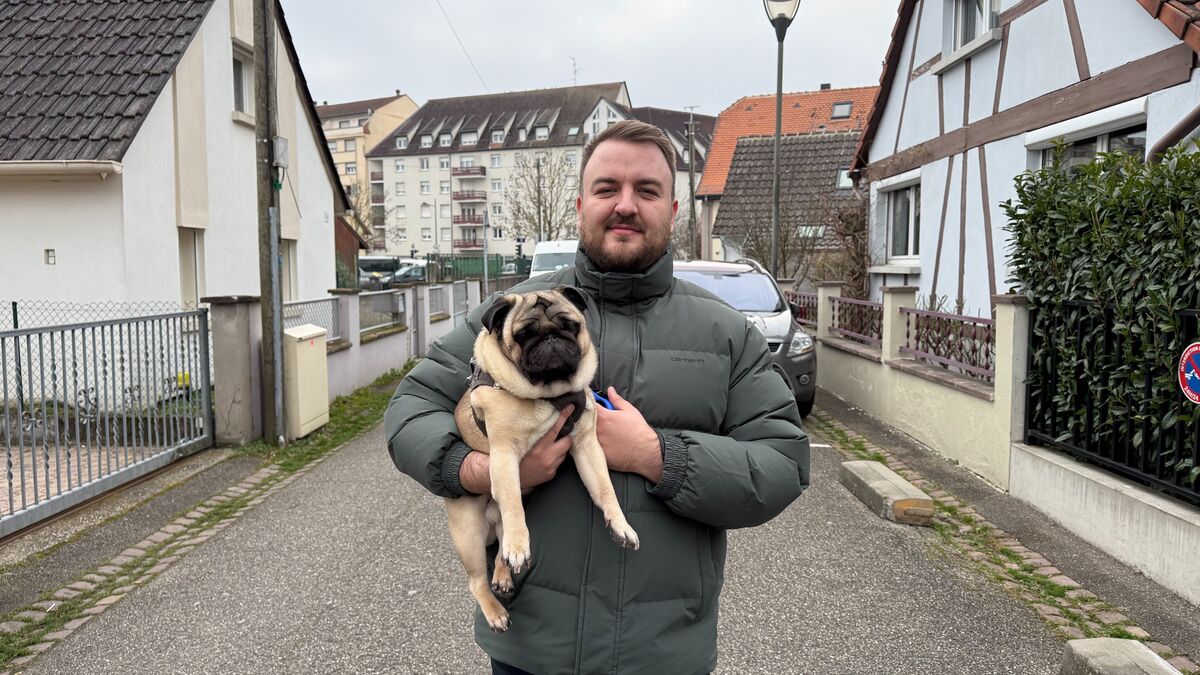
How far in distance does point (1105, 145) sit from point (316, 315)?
998 centimetres

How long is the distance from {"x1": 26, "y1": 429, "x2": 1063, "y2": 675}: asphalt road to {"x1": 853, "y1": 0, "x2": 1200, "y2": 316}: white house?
530 centimetres

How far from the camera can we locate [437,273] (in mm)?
30344

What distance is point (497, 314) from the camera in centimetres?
249

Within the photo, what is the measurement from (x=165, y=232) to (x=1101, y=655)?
40.2 ft

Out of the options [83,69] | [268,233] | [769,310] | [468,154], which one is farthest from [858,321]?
[468,154]

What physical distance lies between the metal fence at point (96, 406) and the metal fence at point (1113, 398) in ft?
25.0

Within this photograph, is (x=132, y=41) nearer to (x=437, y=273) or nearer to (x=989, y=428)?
(x=989, y=428)

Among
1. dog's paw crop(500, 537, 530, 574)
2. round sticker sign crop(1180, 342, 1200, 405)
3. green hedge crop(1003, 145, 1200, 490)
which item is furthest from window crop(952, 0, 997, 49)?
dog's paw crop(500, 537, 530, 574)

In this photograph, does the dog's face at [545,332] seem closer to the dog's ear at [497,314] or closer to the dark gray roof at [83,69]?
the dog's ear at [497,314]

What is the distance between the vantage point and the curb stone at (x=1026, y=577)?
465 cm

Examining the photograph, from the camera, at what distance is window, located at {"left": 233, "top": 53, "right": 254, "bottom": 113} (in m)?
15.3

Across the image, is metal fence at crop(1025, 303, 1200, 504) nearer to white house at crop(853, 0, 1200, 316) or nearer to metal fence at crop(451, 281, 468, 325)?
white house at crop(853, 0, 1200, 316)

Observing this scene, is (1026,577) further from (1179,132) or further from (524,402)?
(1179,132)

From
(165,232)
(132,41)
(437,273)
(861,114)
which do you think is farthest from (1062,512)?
(861,114)
